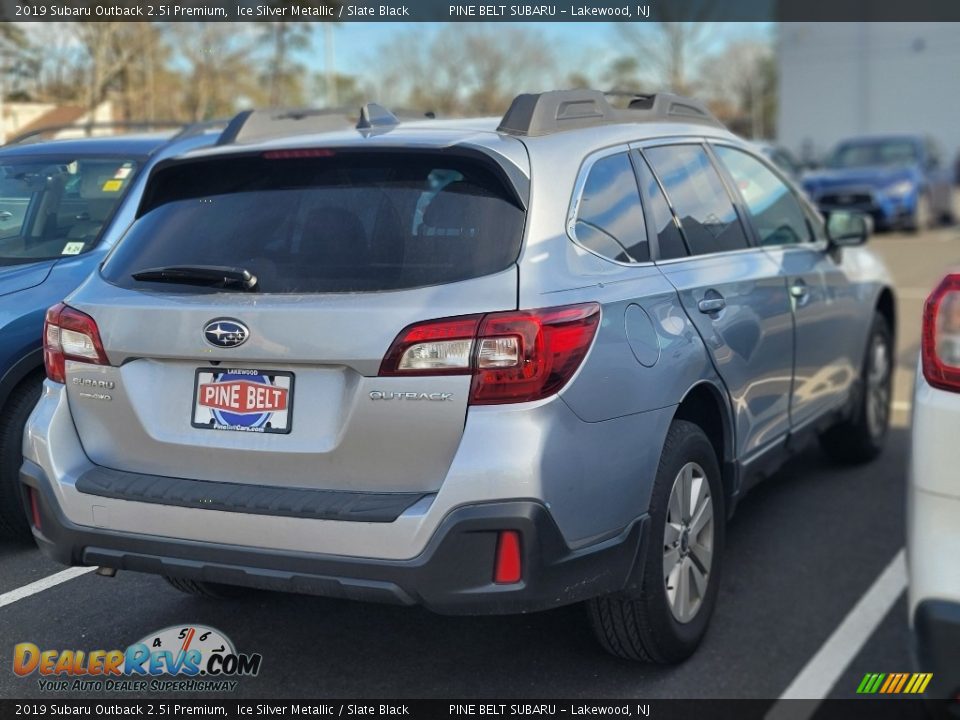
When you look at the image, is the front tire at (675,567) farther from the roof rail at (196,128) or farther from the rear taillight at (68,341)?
the roof rail at (196,128)

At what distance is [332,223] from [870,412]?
3.69m

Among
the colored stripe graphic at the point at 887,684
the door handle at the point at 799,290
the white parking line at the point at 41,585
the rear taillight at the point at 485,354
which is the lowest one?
the white parking line at the point at 41,585

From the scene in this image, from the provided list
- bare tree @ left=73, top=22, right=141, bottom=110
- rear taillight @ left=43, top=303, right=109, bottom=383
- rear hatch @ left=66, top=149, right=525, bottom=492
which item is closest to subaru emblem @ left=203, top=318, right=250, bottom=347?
rear hatch @ left=66, top=149, right=525, bottom=492

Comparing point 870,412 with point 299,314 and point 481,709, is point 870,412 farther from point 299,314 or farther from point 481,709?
point 299,314

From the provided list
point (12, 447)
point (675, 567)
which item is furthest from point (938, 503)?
point (12, 447)

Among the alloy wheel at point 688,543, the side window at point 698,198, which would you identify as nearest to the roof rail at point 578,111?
the side window at point 698,198

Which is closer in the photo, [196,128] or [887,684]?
[887,684]

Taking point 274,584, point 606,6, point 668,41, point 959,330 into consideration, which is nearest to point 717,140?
point 959,330

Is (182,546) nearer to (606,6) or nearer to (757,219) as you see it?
(757,219)

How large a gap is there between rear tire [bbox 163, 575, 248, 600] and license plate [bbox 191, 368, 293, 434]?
1115 millimetres

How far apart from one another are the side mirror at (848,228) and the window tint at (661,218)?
1733 millimetres

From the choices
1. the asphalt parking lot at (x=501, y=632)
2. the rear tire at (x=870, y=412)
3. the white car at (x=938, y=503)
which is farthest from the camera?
the rear tire at (x=870, y=412)

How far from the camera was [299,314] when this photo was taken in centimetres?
292

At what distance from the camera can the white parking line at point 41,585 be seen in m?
4.07
